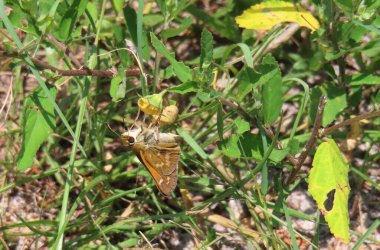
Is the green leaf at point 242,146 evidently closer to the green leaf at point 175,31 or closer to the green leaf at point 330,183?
the green leaf at point 330,183

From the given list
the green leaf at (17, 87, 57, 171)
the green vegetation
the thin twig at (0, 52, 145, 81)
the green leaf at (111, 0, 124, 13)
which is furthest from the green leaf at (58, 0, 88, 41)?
the green leaf at (111, 0, 124, 13)

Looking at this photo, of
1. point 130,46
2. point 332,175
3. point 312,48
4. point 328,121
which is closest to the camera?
point 332,175

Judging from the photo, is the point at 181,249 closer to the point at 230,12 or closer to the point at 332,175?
the point at 332,175

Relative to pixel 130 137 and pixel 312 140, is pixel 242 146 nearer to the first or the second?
pixel 312 140

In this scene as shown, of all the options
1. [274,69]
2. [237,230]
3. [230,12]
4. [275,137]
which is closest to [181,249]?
[237,230]

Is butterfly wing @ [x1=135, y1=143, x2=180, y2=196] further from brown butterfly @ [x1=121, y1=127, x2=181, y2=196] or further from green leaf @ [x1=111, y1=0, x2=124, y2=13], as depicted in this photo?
green leaf @ [x1=111, y1=0, x2=124, y2=13]

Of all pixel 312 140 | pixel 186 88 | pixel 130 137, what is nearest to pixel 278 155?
pixel 312 140
